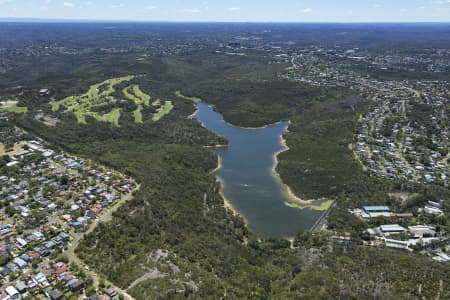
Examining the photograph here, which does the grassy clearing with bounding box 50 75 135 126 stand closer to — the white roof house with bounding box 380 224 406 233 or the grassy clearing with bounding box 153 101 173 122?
the grassy clearing with bounding box 153 101 173 122

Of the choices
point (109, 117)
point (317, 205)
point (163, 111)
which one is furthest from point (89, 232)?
point (163, 111)

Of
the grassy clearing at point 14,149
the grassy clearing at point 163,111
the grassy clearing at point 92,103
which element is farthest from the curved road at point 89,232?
the grassy clearing at point 163,111

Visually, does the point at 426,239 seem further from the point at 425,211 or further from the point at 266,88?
the point at 266,88

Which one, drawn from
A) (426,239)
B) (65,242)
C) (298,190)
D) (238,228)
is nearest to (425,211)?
(426,239)

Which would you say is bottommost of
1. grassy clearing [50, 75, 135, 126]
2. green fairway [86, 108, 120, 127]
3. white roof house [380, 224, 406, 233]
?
white roof house [380, 224, 406, 233]

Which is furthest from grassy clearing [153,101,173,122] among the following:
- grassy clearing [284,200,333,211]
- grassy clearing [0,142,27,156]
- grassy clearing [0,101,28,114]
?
grassy clearing [284,200,333,211]

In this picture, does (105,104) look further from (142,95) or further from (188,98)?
(188,98)

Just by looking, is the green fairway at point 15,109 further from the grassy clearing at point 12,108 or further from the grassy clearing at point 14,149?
the grassy clearing at point 14,149
